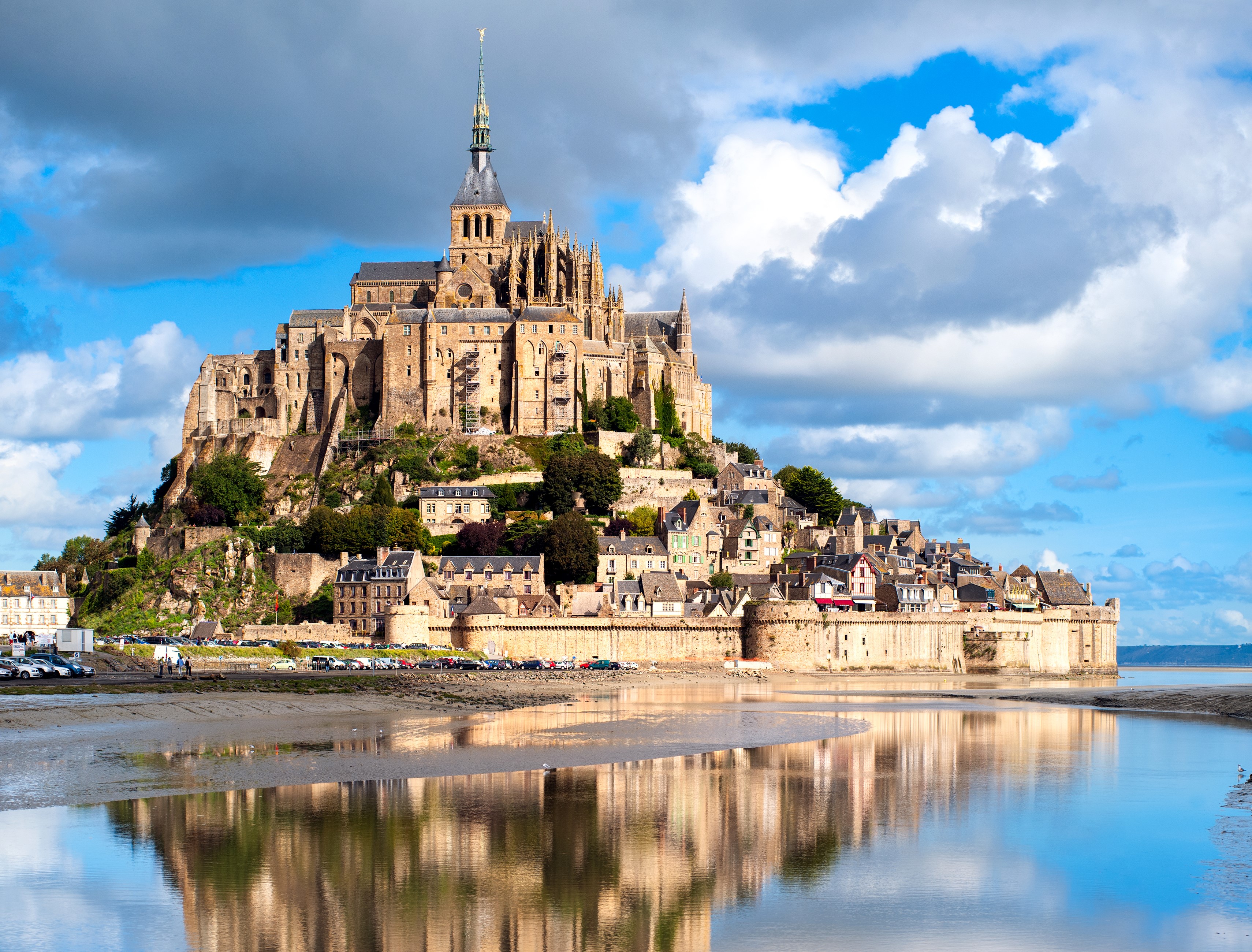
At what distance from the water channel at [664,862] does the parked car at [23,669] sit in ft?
61.0

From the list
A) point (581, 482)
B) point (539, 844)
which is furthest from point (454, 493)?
point (539, 844)

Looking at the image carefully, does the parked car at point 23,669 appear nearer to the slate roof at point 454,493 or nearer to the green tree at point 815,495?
the slate roof at point 454,493

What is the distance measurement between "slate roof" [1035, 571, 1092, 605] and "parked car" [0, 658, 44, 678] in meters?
55.5

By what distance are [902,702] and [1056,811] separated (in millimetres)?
24961

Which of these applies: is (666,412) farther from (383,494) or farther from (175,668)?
(175,668)

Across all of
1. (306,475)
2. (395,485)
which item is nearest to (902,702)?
(395,485)

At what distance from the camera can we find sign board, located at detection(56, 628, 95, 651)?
5159 cm

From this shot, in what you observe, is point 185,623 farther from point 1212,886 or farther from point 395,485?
point 1212,886

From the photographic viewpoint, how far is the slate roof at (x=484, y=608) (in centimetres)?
6394

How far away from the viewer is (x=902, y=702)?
49.5 m

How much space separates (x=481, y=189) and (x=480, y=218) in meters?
2.48

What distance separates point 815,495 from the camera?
90688mm

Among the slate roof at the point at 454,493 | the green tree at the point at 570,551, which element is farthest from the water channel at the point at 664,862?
the slate roof at the point at 454,493

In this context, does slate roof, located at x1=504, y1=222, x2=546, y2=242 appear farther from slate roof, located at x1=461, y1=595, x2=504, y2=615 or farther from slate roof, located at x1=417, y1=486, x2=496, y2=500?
slate roof, located at x1=461, y1=595, x2=504, y2=615
